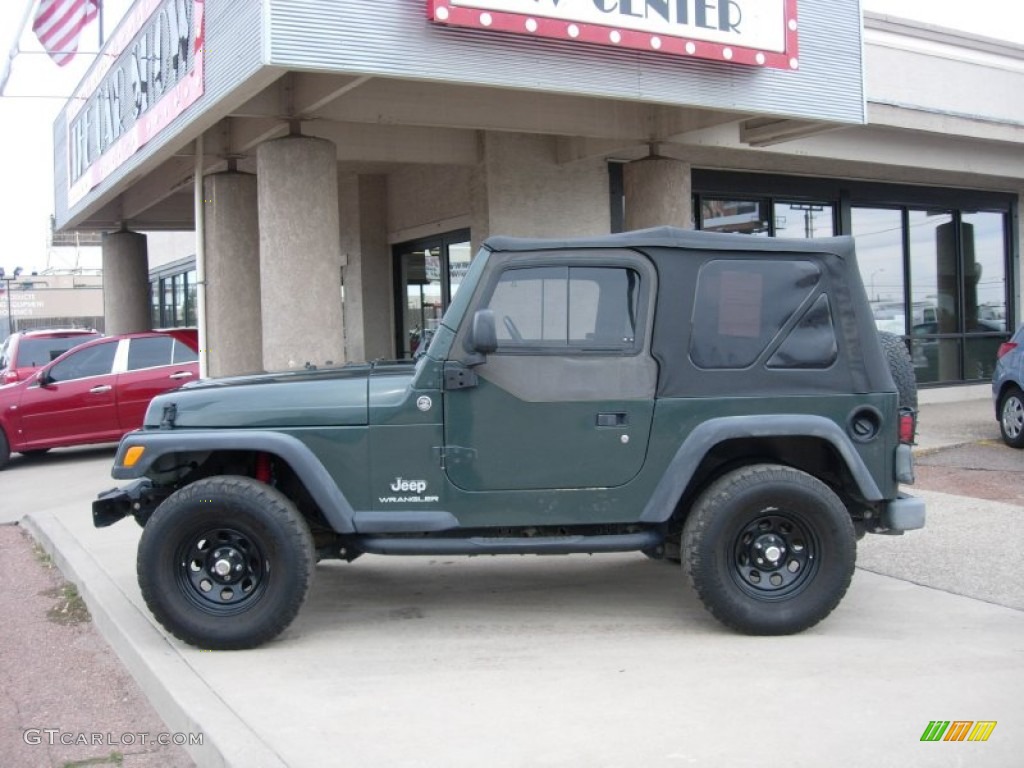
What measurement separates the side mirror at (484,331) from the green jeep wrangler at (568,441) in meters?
0.07

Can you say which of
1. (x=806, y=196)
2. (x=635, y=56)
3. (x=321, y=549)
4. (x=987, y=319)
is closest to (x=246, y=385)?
(x=321, y=549)

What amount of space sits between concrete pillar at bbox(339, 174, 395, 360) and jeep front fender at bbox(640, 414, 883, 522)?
9594 millimetres

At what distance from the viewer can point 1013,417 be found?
37.4ft

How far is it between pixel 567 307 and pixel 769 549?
1631 millimetres

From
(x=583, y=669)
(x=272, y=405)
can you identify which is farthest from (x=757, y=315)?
(x=272, y=405)

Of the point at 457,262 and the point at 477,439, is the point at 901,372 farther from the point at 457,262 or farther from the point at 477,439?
the point at 457,262

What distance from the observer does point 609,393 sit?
203 inches

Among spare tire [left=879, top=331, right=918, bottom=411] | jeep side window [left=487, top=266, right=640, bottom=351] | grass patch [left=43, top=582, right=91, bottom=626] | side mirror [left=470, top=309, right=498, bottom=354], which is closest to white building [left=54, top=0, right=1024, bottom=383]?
grass patch [left=43, top=582, right=91, bottom=626]

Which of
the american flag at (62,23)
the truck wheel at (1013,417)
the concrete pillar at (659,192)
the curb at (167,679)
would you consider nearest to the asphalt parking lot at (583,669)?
the curb at (167,679)

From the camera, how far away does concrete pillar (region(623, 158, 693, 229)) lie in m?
11.6

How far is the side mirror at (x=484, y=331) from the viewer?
4.84 metres

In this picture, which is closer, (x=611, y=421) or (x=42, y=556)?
(x=611, y=421)

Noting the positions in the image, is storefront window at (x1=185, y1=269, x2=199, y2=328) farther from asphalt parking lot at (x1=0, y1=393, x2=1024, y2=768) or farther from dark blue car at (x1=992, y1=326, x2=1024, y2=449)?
dark blue car at (x1=992, y1=326, x2=1024, y2=449)

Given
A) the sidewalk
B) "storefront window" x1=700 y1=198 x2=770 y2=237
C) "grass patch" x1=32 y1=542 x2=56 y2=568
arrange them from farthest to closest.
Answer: "storefront window" x1=700 y1=198 x2=770 y2=237
the sidewalk
"grass patch" x1=32 y1=542 x2=56 y2=568
